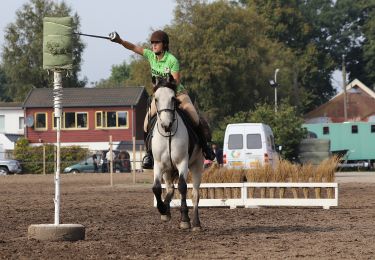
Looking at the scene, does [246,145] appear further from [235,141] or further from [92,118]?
[92,118]

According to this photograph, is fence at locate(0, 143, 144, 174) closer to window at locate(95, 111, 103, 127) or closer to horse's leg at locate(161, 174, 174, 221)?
window at locate(95, 111, 103, 127)

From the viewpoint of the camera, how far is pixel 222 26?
3115 inches

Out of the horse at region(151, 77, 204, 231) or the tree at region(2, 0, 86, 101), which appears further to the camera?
the tree at region(2, 0, 86, 101)

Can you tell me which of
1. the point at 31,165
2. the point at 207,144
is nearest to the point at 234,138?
the point at 207,144

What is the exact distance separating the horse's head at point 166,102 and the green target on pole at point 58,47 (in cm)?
144

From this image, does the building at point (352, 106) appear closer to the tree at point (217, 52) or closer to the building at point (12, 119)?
the tree at point (217, 52)

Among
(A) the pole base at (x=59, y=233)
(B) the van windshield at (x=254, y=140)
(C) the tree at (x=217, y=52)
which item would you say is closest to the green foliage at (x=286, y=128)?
(B) the van windshield at (x=254, y=140)

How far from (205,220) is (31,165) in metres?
45.9

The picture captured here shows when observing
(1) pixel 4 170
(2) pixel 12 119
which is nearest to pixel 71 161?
(1) pixel 4 170

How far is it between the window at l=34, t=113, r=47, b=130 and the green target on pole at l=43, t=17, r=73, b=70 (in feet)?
233

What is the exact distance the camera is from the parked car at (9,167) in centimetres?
5706

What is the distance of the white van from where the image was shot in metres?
33.7

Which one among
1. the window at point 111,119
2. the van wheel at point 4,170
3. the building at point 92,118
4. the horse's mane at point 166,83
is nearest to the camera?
the horse's mane at point 166,83

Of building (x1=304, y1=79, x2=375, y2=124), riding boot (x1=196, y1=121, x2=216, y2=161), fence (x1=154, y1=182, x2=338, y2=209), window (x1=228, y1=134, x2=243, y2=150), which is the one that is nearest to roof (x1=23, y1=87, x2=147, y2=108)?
building (x1=304, y1=79, x2=375, y2=124)
